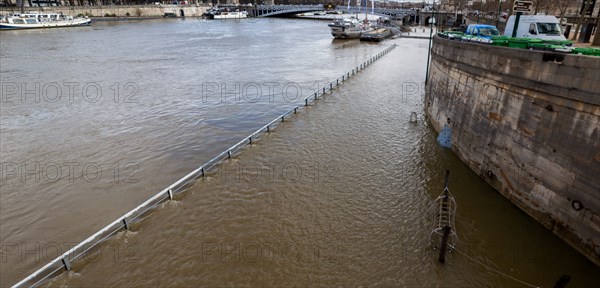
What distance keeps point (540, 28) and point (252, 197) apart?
1846cm

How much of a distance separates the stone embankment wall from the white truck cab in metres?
129

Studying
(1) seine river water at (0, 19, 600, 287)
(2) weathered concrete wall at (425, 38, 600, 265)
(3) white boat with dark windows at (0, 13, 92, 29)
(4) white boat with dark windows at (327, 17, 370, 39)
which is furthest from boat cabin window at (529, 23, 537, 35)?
(3) white boat with dark windows at (0, 13, 92, 29)

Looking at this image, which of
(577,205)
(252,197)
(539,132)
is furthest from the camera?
(252,197)

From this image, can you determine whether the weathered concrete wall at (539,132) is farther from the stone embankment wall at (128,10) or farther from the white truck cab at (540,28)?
the stone embankment wall at (128,10)

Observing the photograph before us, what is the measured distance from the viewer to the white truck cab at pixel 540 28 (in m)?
18.5

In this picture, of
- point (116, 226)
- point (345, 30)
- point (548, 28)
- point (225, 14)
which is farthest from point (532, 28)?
point (225, 14)

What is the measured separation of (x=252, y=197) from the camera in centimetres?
1434

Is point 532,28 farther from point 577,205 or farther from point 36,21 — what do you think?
point 36,21

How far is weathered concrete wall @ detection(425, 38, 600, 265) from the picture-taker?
10156mm

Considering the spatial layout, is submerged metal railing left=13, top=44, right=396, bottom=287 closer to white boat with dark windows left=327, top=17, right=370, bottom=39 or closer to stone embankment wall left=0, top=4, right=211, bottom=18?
white boat with dark windows left=327, top=17, right=370, bottom=39

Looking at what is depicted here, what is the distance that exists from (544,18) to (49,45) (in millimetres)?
71223

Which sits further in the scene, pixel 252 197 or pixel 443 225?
pixel 252 197

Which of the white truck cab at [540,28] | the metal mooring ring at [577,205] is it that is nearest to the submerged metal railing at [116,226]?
the metal mooring ring at [577,205]

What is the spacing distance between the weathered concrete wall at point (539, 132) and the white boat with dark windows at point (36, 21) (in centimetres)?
10342
